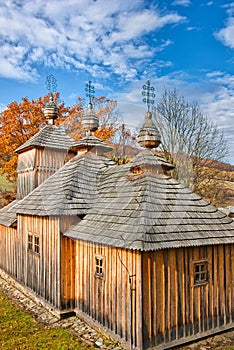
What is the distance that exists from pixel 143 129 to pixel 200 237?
10.3 ft

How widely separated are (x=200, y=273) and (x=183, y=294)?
0.64 meters

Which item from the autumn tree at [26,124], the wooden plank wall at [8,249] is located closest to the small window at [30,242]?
the wooden plank wall at [8,249]

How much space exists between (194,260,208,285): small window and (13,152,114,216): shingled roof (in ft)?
10.4

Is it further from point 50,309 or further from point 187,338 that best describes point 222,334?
point 50,309

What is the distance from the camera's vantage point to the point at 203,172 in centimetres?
1850

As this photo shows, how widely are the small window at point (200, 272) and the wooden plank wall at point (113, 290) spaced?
1.51 m

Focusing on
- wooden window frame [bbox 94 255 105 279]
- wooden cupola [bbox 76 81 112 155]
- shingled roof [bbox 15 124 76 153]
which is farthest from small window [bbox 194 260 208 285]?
shingled roof [bbox 15 124 76 153]

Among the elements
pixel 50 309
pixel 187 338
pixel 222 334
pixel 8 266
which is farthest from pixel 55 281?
pixel 8 266

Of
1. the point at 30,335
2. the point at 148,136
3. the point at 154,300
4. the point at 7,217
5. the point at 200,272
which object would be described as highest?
the point at 148,136

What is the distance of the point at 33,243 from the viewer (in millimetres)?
9859

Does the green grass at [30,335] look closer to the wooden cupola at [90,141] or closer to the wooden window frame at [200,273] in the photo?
the wooden window frame at [200,273]

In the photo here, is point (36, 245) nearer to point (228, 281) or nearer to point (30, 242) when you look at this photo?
point (30, 242)

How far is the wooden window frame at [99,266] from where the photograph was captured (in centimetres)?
695

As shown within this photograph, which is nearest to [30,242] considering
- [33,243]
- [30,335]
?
[33,243]
